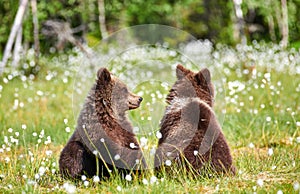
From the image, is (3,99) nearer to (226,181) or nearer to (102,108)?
(102,108)

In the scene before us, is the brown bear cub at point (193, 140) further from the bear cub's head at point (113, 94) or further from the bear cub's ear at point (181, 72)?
the bear cub's head at point (113, 94)

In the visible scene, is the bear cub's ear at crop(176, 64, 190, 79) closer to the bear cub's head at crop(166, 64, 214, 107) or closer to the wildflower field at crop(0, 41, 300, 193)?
the bear cub's head at crop(166, 64, 214, 107)

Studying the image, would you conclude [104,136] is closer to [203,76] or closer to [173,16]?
[203,76]

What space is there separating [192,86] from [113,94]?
72 centimetres

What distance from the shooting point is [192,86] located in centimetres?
452

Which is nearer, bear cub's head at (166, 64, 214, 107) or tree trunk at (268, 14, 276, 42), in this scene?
bear cub's head at (166, 64, 214, 107)

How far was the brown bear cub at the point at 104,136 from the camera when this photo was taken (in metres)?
4.23

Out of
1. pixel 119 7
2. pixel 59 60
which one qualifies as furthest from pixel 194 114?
pixel 119 7

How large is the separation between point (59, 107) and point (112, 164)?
4.83 m

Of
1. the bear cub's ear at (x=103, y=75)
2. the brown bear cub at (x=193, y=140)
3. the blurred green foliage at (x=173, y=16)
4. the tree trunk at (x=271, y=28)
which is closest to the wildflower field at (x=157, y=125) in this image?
the brown bear cub at (x=193, y=140)

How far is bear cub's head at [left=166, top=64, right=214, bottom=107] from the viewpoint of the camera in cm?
450

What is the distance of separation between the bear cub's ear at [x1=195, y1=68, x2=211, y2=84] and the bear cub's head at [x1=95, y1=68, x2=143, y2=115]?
57 cm

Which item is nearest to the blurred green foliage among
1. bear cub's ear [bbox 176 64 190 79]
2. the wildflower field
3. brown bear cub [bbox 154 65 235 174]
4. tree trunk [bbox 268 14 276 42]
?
tree trunk [bbox 268 14 276 42]

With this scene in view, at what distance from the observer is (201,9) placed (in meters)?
19.2
